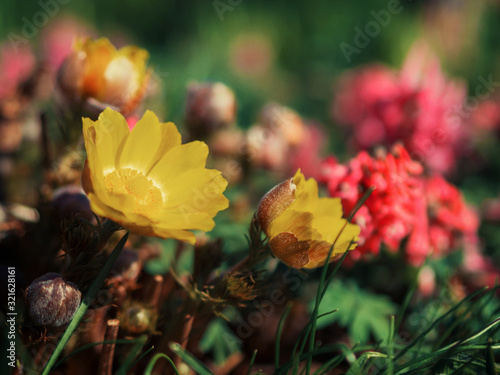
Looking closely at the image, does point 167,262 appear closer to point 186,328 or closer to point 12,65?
point 186,328

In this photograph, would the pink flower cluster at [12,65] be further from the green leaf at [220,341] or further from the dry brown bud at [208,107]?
the green leaf at [220,341]

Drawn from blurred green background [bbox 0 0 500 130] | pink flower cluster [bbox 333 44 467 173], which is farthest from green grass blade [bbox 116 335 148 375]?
blurred green background [bbox 0 0 500 130]

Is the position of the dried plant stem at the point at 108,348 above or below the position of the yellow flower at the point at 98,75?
below

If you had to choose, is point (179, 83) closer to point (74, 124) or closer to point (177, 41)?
point (74, 124)

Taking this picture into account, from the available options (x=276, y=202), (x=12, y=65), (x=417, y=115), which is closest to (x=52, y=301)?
(x=276, y=202)

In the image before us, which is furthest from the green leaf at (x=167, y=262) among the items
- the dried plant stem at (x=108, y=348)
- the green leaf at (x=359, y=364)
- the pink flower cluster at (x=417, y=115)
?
the pink flower cluster at (x=417, y=115)

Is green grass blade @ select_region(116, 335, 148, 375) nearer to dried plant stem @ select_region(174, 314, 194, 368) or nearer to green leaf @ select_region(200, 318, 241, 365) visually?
dried plant stem @ select_region(174, 314, 194, 368)
